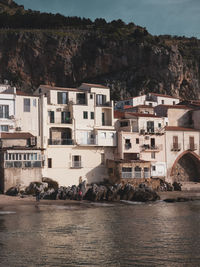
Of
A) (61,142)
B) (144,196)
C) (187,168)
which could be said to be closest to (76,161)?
(61,142)

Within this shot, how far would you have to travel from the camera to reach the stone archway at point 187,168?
2736 inches

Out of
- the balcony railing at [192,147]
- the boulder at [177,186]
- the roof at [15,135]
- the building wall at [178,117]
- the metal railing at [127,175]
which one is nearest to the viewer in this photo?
the roof at [15,135]

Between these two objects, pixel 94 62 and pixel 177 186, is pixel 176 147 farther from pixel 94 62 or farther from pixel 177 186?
pixel 94 62

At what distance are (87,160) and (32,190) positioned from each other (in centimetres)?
1308

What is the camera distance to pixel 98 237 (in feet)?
91.9

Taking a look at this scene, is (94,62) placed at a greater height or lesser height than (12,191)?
greater

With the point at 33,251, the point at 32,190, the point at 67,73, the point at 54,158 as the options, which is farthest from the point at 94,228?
the point at 67,73

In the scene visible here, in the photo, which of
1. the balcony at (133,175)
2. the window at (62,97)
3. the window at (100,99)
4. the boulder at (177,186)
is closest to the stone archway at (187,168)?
the boulder at (177,186)

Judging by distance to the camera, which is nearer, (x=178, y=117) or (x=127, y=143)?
(x=127, y=143)

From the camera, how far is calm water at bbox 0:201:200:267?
2194cm

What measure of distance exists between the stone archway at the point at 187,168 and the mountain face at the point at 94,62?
45.0m

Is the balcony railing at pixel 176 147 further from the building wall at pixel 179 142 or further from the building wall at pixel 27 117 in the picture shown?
the building wall at pixel 27 117

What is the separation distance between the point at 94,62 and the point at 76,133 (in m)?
63.5

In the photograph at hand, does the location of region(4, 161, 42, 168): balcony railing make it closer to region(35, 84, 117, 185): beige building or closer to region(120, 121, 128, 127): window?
region(35, 84, 117, 185): beige building
